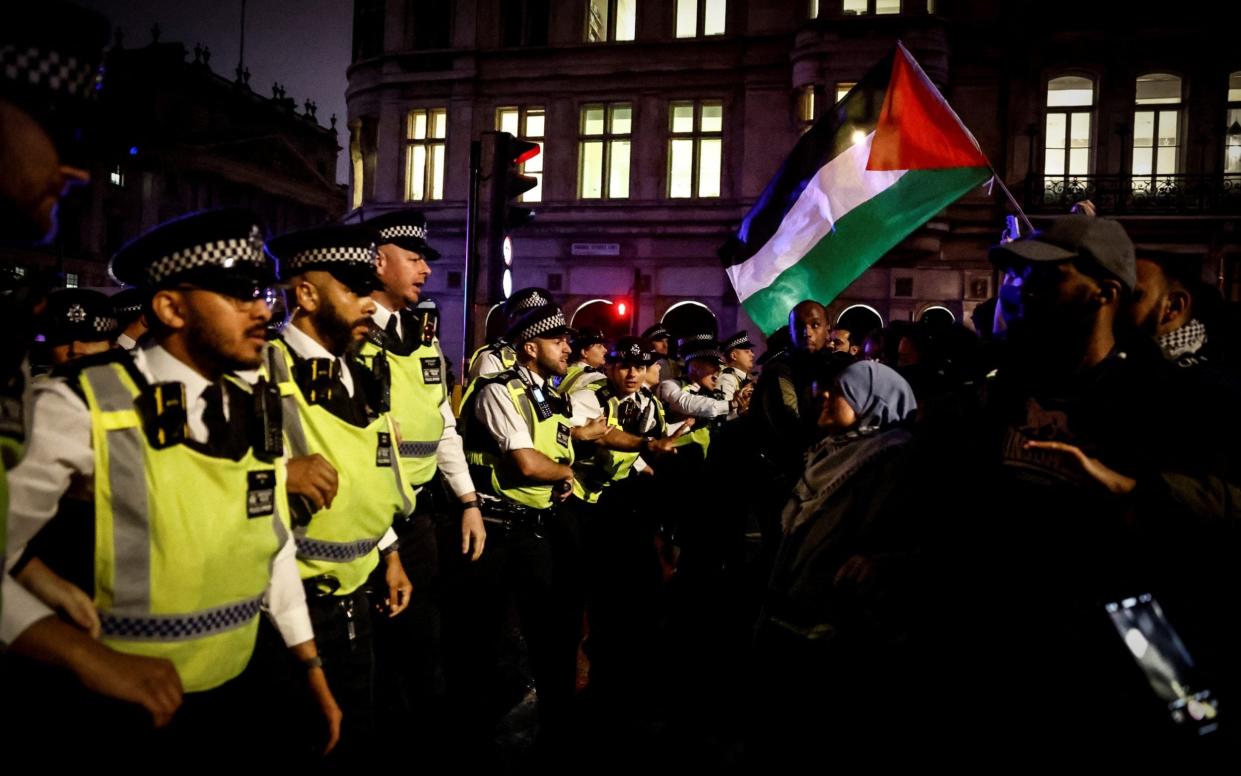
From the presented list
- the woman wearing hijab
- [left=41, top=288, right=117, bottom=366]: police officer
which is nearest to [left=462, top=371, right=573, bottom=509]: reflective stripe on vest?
the woman wearing hijab

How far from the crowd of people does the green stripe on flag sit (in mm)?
1220

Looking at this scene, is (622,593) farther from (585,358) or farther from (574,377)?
(585,358)

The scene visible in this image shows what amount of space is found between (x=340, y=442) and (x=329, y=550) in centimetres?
42

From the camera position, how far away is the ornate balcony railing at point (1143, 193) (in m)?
22.1

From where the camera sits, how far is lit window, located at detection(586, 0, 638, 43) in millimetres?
25500

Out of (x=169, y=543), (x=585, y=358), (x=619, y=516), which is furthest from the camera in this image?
(x=585, y=358)

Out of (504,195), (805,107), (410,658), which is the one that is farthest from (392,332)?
(805,107)

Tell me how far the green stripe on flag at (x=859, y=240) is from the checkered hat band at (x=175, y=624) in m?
4.53

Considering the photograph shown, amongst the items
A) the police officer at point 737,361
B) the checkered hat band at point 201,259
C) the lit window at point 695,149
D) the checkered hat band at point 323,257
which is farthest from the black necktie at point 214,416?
the lit window at point 695,149

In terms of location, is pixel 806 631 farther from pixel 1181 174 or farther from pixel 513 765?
pixel 1181 174

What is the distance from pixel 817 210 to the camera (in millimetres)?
6105

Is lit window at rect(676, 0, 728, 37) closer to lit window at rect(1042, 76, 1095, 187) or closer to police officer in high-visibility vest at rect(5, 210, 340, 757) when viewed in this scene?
lit window at rect(1042, 76, 1095, 187)

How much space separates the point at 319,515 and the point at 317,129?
268ft

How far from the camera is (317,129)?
2997 inches
